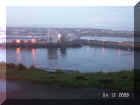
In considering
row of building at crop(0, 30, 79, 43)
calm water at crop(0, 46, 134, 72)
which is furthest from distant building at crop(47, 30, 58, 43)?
calm water at crop(0, 46, 134, 72)

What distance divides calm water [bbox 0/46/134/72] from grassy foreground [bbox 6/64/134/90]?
0.52ft

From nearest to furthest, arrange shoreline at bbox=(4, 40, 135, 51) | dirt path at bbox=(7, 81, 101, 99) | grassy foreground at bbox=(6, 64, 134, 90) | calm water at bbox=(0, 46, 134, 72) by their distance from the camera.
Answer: dirt path at bbox=(7, 81, 101, 99) < grassy foreground at bbox=(6, 64, 134, 90) < calm water at bbox=(0, 46, 134, 72) < shoreline at bbox=(4, 40, 135, 51)

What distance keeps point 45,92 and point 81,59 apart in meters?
Result: 1.41

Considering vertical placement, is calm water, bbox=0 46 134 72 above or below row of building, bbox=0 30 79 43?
below

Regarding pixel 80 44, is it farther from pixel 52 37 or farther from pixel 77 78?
pixel 77 78

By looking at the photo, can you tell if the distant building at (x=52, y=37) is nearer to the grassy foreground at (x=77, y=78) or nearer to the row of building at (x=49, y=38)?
the row of building at (x=49, y=38)

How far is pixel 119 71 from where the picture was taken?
218 inches

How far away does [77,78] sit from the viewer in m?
5.50

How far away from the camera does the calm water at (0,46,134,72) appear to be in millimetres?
5566

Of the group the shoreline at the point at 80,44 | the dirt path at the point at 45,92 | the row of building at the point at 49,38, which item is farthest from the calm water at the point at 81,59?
the dirt path at the point at 45,92

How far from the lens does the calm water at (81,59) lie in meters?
5.57

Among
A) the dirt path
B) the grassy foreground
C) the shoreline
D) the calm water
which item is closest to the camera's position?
the dirt path

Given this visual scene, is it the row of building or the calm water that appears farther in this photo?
the row of building

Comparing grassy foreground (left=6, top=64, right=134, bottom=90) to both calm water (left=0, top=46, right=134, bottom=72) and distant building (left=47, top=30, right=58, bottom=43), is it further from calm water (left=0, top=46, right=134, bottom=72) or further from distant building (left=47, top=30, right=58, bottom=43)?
distant building (left=47, top=30, right=58, bottom=43)
